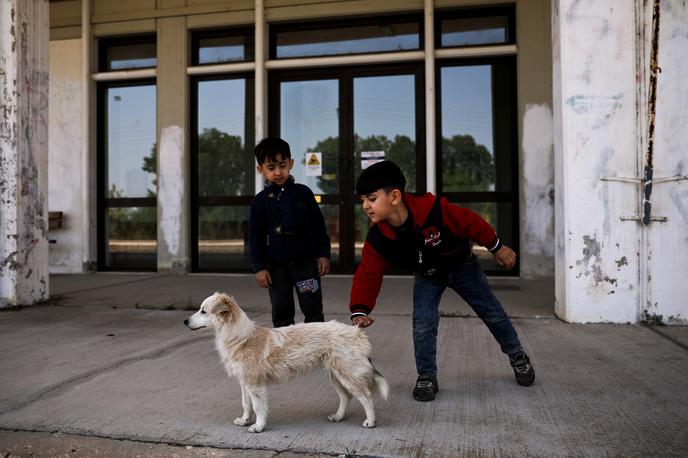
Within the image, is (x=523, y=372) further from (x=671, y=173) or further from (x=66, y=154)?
(x=66, y=154)

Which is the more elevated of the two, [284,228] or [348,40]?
[348,40]

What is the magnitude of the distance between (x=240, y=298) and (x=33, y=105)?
3308 mm

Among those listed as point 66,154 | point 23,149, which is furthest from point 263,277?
point 66,154

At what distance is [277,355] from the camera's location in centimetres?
287

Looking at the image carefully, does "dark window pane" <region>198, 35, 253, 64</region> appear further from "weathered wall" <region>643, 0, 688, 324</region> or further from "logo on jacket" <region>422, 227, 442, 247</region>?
"logo on jacket" <region>422, 227, 442, 247</region>

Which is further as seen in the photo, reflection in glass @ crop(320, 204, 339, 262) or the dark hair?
reflection in glass @ crop(320, 204, 339, 262)

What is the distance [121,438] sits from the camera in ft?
9.08

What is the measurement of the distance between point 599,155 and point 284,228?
3.22 m

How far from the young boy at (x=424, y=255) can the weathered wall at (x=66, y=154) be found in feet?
27.0

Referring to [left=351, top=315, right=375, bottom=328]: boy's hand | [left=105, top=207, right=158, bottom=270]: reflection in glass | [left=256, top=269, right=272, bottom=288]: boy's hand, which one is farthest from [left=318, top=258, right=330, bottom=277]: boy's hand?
[left=105, top=207, right=158, bottom=270]: reflection in glass

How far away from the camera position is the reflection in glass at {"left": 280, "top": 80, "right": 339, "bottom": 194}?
9.40 m

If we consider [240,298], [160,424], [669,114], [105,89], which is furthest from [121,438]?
[105,89]

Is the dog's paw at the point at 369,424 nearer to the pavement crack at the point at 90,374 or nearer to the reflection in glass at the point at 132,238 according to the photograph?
the pavement crack at the point at 90,374

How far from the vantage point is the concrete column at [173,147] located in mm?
9617
